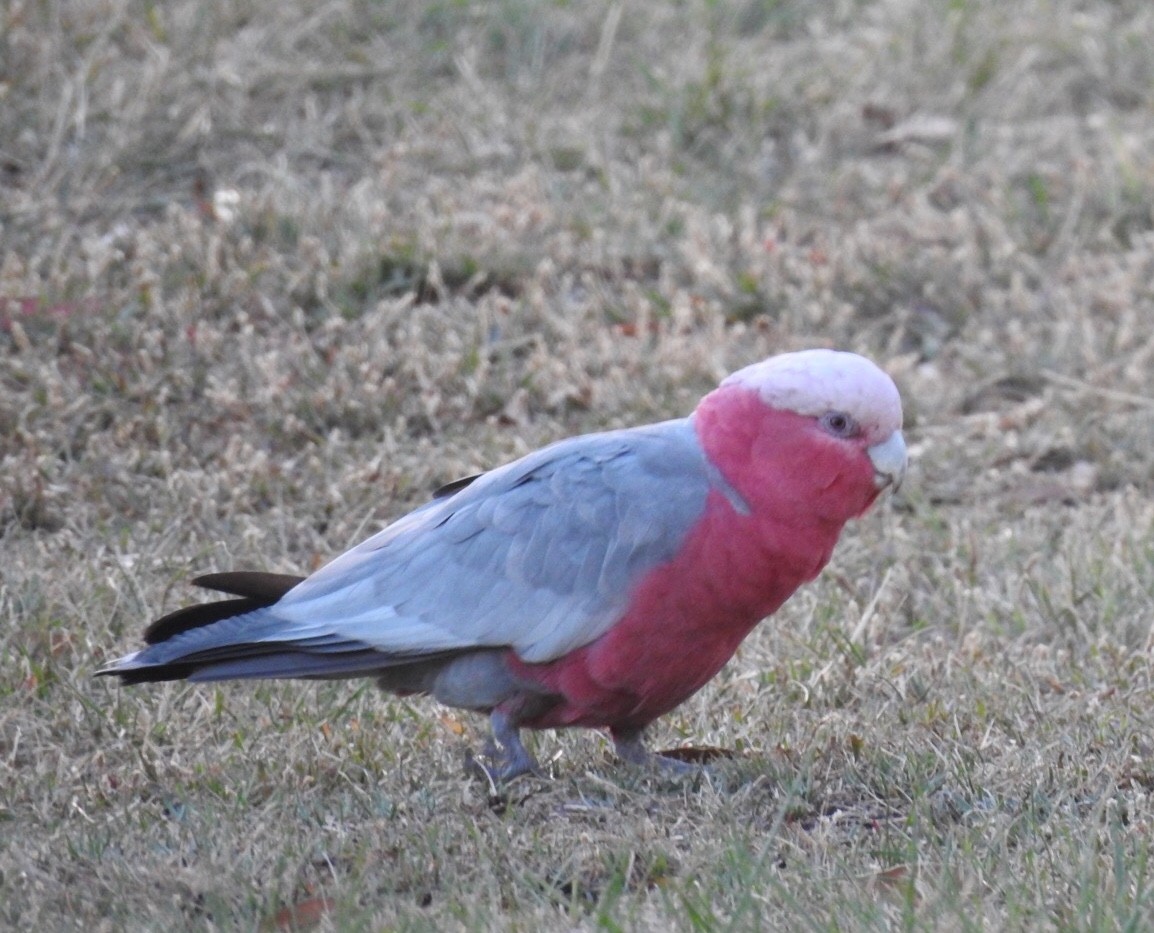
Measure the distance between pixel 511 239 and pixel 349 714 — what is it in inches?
103

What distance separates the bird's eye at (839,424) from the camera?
3.16 m

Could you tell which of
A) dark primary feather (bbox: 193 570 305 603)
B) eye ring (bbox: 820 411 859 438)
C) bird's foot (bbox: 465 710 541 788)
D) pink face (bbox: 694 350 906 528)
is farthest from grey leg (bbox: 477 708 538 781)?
eye ring (bbox: 820 411 859 438)

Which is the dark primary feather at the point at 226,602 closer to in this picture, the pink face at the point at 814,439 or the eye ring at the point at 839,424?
the pink face at the point at 814,439

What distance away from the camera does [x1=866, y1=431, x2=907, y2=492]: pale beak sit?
3.19 metres

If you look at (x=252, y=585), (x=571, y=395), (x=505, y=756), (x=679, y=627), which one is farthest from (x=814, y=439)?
(x=571, y=395)

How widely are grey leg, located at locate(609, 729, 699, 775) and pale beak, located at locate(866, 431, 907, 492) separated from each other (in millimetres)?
665

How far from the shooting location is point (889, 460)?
10.5 ft

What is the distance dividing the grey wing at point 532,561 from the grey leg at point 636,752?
29 centimetres

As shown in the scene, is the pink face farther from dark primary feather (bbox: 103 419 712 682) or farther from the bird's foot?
the bird's foot

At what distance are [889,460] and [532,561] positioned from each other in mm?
685

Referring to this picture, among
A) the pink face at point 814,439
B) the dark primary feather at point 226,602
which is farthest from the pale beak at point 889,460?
the dark primary feather at point 226,602

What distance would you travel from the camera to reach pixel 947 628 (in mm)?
4195

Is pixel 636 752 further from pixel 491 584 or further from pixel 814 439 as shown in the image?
pixel 814 439

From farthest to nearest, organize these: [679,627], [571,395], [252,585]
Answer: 1. [571,395]
2. [252,585]
3. [679,627]
